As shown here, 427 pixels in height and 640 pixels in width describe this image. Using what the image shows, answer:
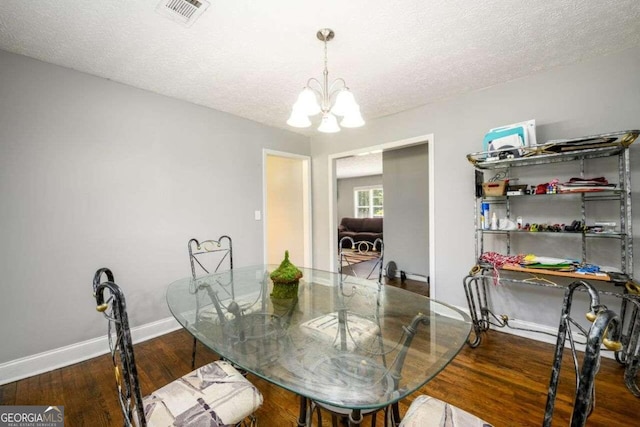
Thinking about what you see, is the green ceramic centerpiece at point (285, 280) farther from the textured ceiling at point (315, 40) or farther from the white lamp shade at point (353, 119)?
the textured ceiling at point (315, 40)

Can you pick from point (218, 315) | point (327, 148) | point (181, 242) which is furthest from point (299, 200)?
point (218, 315)

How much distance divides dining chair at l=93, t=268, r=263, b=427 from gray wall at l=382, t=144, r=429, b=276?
12.5 feet

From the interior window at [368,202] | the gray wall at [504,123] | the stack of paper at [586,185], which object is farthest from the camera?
the interior window at [368,202]

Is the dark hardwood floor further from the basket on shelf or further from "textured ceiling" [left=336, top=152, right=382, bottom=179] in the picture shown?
"textured ceiling" [left=336, top=152, right=382, bottom=179]

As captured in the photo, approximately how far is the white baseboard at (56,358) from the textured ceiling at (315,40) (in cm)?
224

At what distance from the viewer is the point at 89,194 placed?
2.30 metres

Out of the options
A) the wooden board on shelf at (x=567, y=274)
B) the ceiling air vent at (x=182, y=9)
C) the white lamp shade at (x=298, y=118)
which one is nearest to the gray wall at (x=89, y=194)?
the ceiling air vent at (x=182, y=9)

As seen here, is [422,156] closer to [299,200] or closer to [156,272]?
[299,200]

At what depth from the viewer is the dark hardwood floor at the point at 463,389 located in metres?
1.58

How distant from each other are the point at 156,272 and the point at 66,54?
1.89 m

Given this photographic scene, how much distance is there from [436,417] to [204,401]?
36.2 inches

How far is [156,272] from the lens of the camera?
8.79 ft

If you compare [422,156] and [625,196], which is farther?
[422,156]

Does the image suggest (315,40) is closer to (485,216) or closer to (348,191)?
(485,216)
